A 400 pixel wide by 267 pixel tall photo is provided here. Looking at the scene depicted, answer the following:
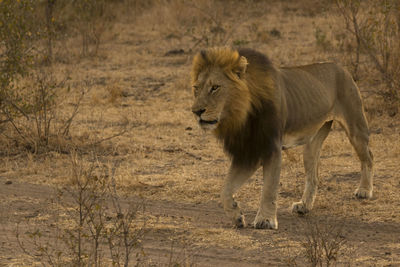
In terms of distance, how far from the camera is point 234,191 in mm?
5406

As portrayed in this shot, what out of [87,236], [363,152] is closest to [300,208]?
[363,152]

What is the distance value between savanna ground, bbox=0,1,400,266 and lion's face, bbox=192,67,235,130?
0.80m

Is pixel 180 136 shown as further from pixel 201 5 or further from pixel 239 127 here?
pixel 201 5

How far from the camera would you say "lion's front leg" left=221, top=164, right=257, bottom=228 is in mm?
5332

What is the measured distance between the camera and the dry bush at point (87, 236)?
13.4 feet

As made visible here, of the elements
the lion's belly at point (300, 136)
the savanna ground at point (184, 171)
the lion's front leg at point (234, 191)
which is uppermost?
the lion's belly at point (300, 136)

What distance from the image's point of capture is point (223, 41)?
13180mm

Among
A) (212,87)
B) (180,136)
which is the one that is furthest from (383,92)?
(212,87)

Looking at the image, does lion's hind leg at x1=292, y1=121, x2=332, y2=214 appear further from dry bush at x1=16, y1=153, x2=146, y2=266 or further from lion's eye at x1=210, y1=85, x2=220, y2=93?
lion's eye at x1=210, y1=85, x2=220, y2=93

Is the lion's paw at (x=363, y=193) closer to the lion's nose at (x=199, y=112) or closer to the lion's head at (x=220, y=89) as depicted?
the lion's head at (x=220, y=89)

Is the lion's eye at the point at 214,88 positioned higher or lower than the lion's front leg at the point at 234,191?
higher

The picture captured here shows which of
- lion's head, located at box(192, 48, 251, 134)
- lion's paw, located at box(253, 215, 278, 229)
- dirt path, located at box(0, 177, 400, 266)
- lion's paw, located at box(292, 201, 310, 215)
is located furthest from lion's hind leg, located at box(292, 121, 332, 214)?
lion's head, located at box(192, 48, 251, 134)

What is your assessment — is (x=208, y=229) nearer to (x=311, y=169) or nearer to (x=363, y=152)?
(x=311, y=169)

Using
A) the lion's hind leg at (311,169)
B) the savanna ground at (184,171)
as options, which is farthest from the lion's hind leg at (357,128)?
the lion's hind leg at (311,169)
